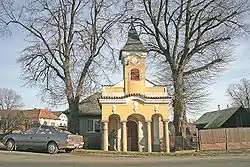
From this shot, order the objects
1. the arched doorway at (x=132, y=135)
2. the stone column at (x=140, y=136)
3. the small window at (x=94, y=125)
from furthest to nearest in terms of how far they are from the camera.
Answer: the small window at (x=94, y=125), the arched doorway at (x=132, y=135), the stone column at (x=140, y=136)

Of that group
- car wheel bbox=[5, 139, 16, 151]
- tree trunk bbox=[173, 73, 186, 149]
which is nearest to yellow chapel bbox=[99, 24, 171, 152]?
tree trunk bbox=[173, 73, 186, 149]

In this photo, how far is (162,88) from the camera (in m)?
31.2

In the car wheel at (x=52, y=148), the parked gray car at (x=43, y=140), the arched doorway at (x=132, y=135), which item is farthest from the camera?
the arched doorway at (x=132, y=135)

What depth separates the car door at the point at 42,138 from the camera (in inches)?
810

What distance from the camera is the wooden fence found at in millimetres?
28203

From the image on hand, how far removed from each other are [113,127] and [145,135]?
3.13 meters

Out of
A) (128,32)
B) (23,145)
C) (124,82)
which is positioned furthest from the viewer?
(128,32)

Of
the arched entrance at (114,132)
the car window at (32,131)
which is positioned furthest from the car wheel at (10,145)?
the arched entrance at (114,132)

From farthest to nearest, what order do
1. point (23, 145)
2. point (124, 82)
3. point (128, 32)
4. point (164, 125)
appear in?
1. point (128, 32)
2. point (124, 82)
3. point (164, 125)
4. point (23, 145)

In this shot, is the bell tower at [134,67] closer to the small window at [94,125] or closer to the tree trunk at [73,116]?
the tree trunk at [73,116]

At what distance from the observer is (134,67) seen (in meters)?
31.7

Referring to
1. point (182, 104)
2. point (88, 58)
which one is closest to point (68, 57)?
point (88, 58)

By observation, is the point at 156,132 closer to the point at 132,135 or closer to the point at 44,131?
the point at 132,135

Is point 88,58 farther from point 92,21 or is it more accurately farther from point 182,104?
point 182,104
